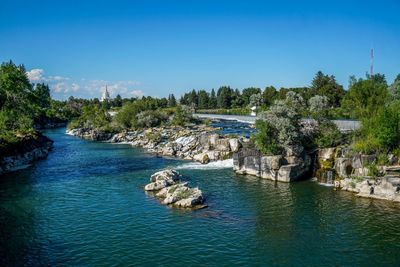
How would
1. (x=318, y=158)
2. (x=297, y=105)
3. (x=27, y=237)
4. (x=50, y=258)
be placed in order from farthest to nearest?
(x=297, y=105) < (x=318, y=158) < (x=27, y=237) < (x=50, y=258)

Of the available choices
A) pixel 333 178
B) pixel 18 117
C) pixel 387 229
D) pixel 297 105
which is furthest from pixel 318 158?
pixel 18 117

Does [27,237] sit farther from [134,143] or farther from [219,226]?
[134,143]

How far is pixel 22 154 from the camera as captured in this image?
7531cm

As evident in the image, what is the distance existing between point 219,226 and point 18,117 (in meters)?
77.1

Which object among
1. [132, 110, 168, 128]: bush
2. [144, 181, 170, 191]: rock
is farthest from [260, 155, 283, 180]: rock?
[132, 110, 168, 128]: bush

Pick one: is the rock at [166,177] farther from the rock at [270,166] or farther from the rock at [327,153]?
the rock at [327,153]

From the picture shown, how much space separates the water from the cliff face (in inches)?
402

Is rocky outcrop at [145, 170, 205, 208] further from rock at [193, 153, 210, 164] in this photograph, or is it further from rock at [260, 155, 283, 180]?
rock at [193, 153, 210, 164]

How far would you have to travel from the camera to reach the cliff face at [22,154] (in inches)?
2670

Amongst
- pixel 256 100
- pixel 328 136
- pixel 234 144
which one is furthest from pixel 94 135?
pixel 256 100

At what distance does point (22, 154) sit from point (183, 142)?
33248 millimetres

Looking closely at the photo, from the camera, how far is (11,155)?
2815 inches

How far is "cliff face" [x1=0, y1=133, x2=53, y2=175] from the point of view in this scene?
222 feet

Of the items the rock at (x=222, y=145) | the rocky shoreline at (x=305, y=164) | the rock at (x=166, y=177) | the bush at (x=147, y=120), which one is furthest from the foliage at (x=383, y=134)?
the bush at (x=147, y=120)
